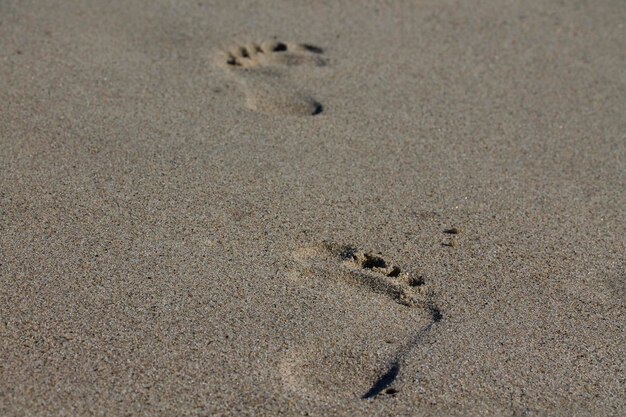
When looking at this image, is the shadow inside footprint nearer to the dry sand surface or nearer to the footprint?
the dry sand surface

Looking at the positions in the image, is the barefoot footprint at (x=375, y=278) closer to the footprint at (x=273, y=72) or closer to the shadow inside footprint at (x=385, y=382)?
the shadow inside footprint at (x=385, y=382)

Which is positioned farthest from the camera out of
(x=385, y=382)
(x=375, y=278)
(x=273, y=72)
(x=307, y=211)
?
(x=273, y=72)

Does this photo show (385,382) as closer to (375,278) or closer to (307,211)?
(375,278)

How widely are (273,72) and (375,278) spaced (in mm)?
1512

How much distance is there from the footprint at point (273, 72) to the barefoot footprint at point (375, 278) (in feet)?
3.32

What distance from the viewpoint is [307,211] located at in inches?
125

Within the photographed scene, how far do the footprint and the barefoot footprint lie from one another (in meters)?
1.01

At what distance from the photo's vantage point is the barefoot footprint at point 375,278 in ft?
8.43

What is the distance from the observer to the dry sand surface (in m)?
2.45

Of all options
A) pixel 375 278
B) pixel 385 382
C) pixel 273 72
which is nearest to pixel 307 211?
pixel 375 278

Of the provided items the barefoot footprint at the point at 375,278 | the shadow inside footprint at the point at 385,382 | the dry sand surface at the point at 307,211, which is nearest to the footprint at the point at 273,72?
the dry sand surface at the point at 307,211

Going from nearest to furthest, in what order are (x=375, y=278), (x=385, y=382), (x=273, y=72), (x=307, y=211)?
1. (x=385, y=382)
2. (x=375, y=278)
3. (x=307, y=211)
4. (x=273, y=72)

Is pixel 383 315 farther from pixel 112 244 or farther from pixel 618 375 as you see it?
pixel 112 244

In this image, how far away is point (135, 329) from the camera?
2551mm
